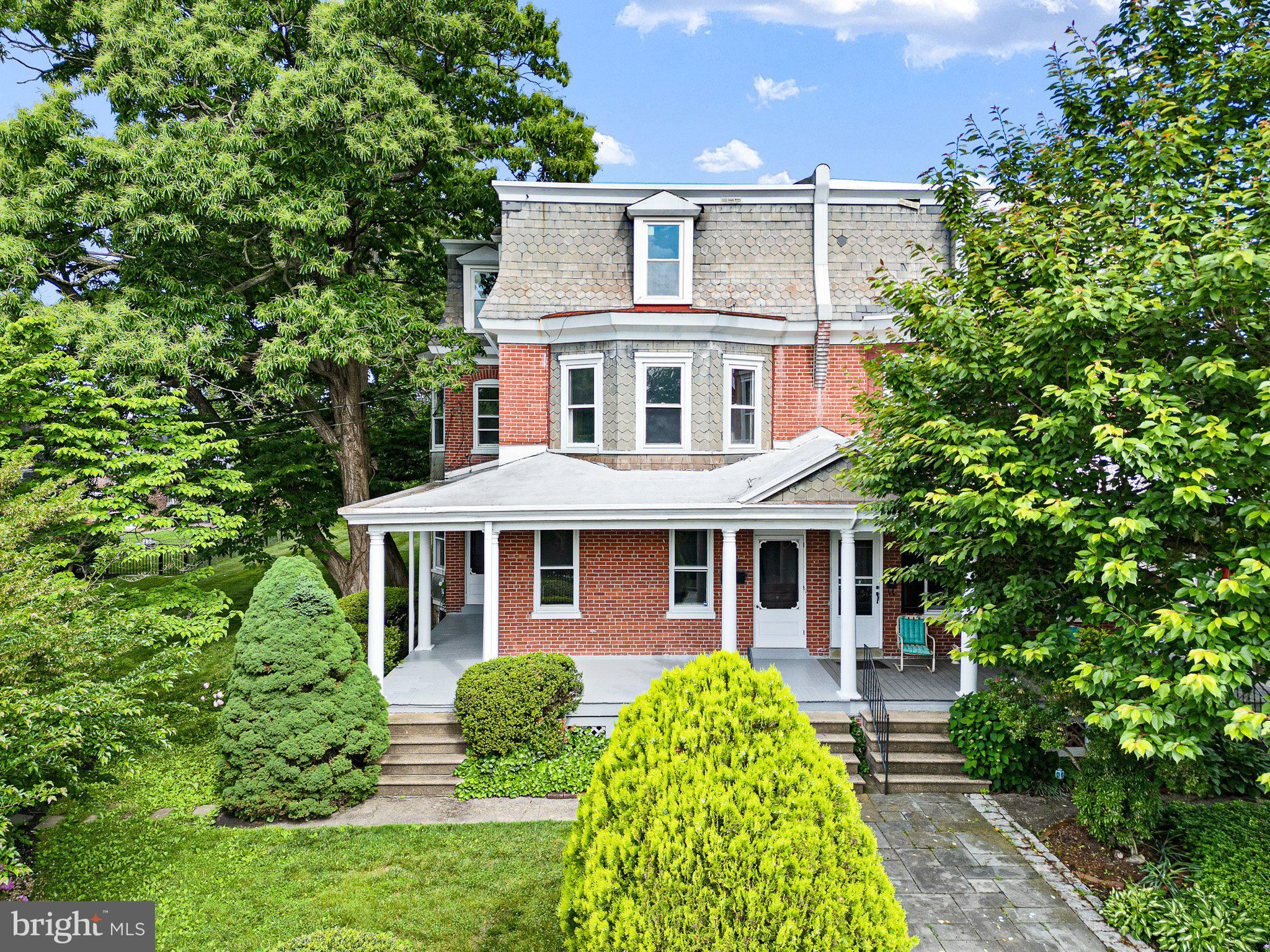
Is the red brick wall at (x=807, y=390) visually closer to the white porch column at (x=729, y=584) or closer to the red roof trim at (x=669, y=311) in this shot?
the red roof trim at (x=669, y=311)

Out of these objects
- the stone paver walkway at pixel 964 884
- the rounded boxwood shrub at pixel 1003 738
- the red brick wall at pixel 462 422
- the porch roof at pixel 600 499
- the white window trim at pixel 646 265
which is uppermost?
the white window trim at pixel 646 265

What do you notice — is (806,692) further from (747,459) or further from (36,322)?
(36,322)

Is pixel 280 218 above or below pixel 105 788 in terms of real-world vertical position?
above

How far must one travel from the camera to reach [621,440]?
45.9 feet

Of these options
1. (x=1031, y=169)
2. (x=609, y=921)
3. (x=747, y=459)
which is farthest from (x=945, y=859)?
(x=1031, y=169)

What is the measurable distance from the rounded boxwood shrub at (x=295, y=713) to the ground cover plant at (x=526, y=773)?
1.37 metres

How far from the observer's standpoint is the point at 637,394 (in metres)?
14.1

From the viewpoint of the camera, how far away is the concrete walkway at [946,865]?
6676 millimetres

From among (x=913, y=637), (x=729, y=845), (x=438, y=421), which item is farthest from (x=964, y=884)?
(x=438, y=421)

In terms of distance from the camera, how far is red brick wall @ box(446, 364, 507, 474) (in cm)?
1741

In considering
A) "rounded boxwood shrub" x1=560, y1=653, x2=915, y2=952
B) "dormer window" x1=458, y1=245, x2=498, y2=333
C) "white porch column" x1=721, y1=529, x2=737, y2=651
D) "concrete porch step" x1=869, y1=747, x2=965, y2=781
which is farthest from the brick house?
"rounded boxwood shrub" x1=560, y1=653, x2=915, y2=952

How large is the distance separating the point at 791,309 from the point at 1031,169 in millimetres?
5524

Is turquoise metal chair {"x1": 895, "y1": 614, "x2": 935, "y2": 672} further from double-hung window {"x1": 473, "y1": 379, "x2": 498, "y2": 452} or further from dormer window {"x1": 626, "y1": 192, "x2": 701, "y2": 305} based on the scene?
double-hung window {"x1": 473, "y1": 379, "x2": 498, "y2": 452}
